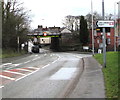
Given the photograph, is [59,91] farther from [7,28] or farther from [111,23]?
[7,28]

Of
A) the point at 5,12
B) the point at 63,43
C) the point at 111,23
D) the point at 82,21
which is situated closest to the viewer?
the point at 111,23

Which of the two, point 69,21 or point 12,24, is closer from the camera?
point 12,24

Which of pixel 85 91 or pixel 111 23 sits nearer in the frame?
pixel 85 91

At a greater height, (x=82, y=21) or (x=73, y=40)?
(x=82, y=21)

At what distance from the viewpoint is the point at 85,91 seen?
896cm

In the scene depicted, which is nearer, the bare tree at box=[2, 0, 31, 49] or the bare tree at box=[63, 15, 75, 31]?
the bare tree at box=[2, 0, 31, 49]

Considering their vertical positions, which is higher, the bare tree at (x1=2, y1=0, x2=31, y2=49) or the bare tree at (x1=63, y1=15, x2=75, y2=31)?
the bare tree at (x1=63, y1=15, x2=75, y2=31)

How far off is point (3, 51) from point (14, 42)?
686 centimetres

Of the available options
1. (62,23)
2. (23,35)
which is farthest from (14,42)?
(62,23)

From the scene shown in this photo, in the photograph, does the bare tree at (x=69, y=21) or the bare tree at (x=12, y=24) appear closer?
the bare tree at (x=12, y=24)

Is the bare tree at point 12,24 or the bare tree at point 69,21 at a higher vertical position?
the bare tree at point 69,21

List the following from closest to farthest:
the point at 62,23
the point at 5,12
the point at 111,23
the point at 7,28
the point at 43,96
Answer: the point at 43,96 → the point at 111,23 → the point at 7,28 → the point at 5,12 → the point at 62,23

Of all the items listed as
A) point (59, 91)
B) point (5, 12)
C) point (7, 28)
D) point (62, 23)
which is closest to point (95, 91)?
point (59, 91)

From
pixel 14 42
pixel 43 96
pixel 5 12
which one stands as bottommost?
pixel 43 96
